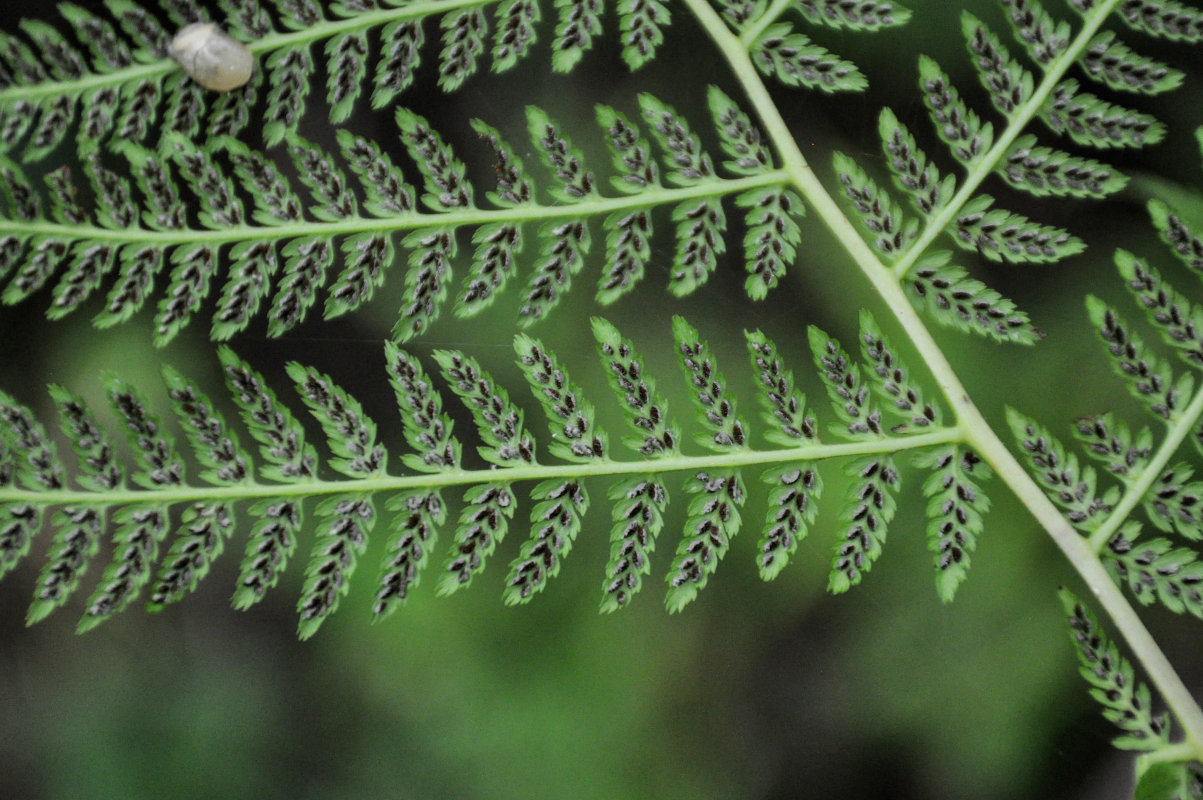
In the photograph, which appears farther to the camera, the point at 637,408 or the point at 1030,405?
the point at 1030,405

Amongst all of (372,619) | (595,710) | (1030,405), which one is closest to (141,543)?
(372,619)

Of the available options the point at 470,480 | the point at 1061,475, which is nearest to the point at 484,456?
the point at 470,480

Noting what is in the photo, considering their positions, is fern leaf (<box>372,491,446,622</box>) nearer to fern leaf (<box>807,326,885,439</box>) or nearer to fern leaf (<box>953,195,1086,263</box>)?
fern leaf (<box>807,326,885,439</box>)

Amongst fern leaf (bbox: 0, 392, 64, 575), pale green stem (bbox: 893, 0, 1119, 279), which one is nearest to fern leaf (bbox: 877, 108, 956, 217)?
pale green stem (bbox: 893, 0, 1119, 279)

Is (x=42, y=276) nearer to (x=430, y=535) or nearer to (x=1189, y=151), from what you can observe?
(x=430, y=535)

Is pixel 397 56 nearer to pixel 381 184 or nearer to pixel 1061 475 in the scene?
pixel 381 184

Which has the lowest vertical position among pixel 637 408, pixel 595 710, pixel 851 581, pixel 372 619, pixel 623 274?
pixel 595 710
